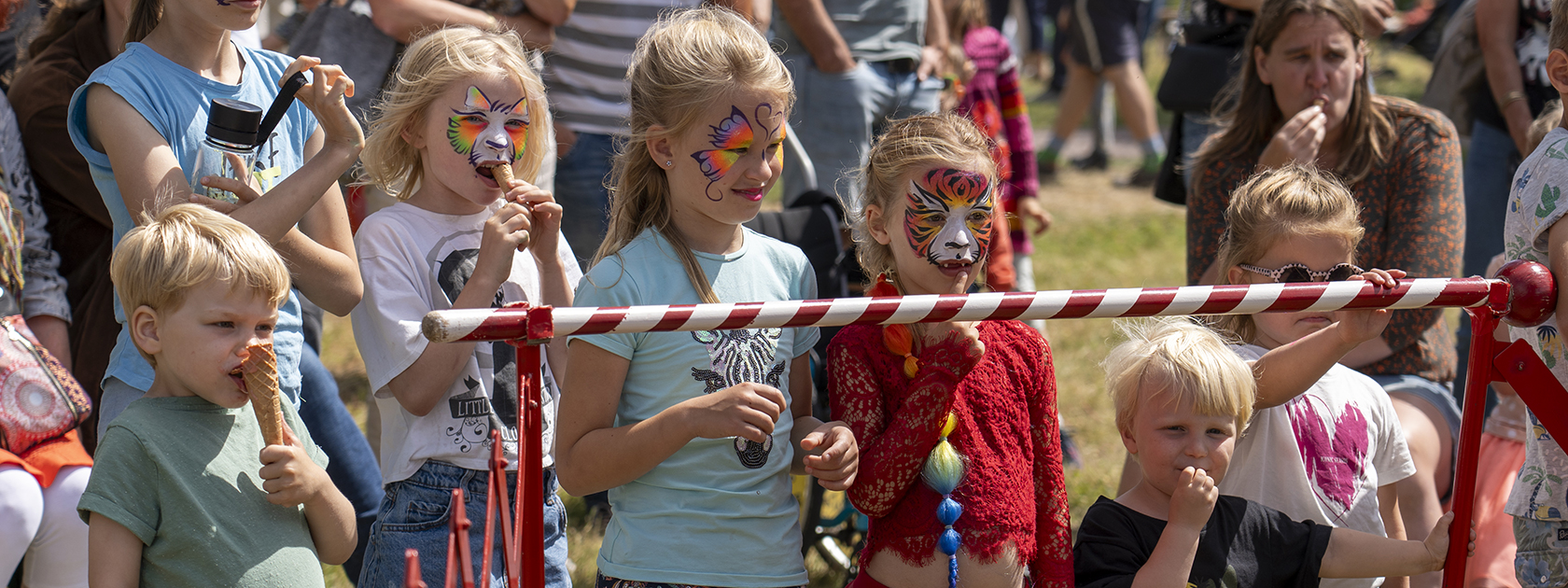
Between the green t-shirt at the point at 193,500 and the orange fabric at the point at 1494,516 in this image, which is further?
the orange fabric at the point at 1494,516

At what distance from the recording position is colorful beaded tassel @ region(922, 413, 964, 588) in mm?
2316

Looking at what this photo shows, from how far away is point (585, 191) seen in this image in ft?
13.8

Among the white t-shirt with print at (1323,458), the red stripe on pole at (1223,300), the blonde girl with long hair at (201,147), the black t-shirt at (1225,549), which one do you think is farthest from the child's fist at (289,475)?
the white t-shirt with print at (1323,458)

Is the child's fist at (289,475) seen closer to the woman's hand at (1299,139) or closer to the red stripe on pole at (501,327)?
the red stripe on pole at (501,327)

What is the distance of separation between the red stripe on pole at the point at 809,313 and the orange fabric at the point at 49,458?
5.52 ft

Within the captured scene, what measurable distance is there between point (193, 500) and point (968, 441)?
4.48 ft

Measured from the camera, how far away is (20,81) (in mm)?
3074

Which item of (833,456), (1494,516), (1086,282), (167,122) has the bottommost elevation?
(1086,282)

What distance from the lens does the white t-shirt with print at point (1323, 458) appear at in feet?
8.61

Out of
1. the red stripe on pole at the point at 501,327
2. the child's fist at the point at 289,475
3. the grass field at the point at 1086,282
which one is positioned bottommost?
the grass field at the point at 1086,282

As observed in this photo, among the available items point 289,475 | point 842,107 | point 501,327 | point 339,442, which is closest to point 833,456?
point 501,327

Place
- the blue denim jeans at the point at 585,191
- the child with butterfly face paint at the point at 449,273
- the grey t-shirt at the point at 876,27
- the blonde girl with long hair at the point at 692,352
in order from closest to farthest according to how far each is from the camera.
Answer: the blonde girl with long hair at the point at 692,352, the child with butterfly face paint at the point at 449,273, the blue denim jeans at the point at 585,191, the grey t-shirt at the point at 876,27

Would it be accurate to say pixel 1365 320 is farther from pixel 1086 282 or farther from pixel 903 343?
pixel 1086 282

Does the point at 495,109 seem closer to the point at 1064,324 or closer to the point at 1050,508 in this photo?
the point at 1050,508
